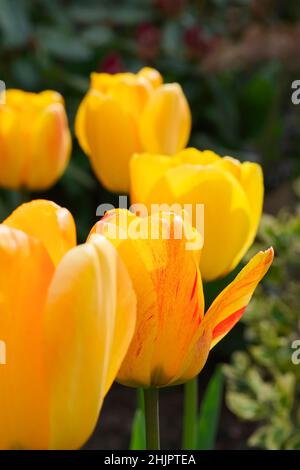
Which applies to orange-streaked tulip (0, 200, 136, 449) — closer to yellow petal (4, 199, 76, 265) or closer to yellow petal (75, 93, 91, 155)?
yellow petal (4, 199, 76, 265)

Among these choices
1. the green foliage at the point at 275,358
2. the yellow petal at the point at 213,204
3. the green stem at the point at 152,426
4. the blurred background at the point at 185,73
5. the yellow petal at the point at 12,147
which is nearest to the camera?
the green stem at the point at 152,426

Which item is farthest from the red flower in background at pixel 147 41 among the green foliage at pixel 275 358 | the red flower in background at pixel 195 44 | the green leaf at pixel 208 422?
the green leaf at pixel 208 422

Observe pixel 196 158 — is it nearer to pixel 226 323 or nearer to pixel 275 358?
pixel 226 323

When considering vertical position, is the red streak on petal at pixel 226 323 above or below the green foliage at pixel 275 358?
above

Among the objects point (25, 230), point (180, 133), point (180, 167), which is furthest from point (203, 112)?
point (25, 230)

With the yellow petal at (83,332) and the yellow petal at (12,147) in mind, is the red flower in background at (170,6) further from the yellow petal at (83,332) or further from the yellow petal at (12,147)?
the yellow petal at (83,332)

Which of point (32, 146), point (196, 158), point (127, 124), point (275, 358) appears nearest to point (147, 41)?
point (275, 358)

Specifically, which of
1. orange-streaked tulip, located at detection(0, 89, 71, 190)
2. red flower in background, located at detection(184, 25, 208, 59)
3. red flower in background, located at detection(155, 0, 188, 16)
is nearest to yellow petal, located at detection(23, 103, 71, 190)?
orange-streaked tulip, located at detection(0, 89, 71, 190)
